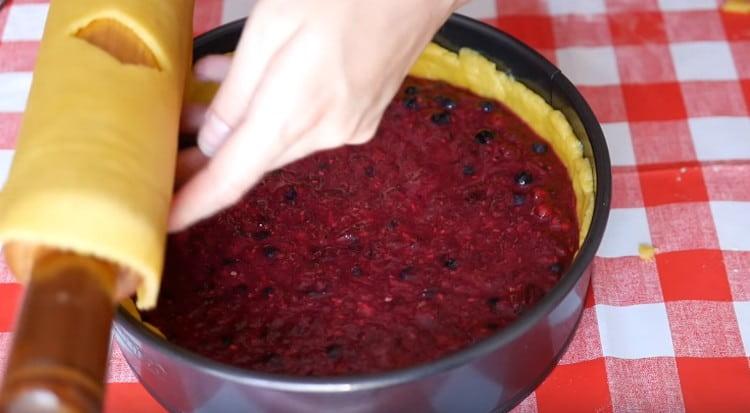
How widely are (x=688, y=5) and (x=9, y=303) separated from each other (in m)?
1.22

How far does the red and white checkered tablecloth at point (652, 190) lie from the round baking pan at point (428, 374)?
3.1 inches

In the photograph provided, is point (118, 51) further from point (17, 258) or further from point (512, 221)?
point (512, 221)

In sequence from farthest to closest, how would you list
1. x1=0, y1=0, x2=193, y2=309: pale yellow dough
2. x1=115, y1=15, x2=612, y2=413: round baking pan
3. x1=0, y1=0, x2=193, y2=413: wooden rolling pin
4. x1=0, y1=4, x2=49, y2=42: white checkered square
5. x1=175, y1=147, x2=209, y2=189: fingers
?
x1=0, y1=4, x2=49, y2=42: white checkered square < x1=175, y1=147, x2=209, y2=189: fingers < x1=115, y1=15, x2=612, y2=413: round baking pan < x1=0, y1=0, x2=193, y2=309: pale yellow dough < x1=0, y1=0, x2=193, y2=413: wooden rolling pin

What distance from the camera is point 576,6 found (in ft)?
5.07

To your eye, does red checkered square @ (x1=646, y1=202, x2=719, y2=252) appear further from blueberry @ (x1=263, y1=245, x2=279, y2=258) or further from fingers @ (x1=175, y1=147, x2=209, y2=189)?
fingers @ (x1=175, y1=147, x2=209, y2=189)

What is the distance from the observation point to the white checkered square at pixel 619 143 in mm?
1302

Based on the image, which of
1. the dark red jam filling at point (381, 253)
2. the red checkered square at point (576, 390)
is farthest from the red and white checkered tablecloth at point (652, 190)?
the dark red jam filling at point (381, 253)

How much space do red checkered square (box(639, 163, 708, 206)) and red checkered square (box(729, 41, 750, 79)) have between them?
24cm

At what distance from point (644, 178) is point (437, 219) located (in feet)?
1.30

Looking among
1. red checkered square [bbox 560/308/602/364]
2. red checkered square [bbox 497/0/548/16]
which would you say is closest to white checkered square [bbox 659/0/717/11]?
red checkered square [bbox 497/0/548/16]

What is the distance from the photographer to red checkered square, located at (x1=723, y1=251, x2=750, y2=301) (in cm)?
113

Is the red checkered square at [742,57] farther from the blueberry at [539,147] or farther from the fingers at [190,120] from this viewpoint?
the fingers at [190,120]

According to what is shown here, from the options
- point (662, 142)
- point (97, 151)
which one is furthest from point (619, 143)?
point (97, 151)

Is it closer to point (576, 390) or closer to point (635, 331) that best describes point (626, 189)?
point (635, 331)
